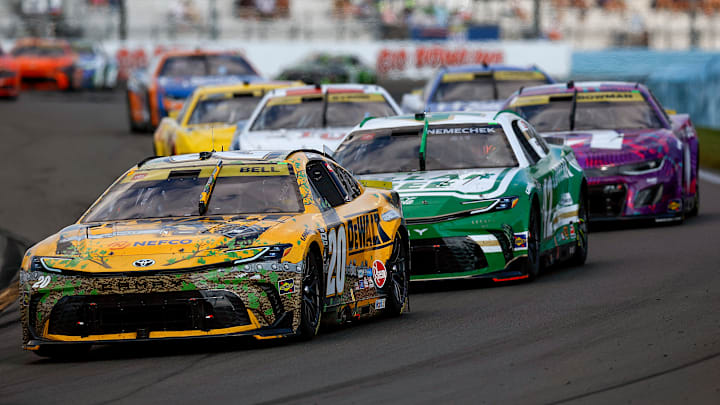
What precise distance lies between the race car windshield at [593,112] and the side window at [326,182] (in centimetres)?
670

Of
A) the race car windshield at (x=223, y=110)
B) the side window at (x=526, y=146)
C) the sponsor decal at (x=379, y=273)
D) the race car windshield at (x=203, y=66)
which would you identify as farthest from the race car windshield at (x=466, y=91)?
the sponsor decal at (x=379, y=273)

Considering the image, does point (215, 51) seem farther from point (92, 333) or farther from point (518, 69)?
point (92, 333)

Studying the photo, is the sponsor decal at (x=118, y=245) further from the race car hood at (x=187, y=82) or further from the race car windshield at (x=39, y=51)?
the race car windshield at (x=39, y=51)

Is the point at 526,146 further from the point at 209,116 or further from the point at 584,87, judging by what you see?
the point at 209,116

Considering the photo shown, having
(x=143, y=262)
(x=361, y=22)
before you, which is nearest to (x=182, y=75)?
(x=143, y=262)

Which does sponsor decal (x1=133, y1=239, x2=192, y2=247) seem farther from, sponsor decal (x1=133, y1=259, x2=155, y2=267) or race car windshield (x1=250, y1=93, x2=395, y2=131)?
race car windshield (x1=250, y1=93, x2=395, y2=131)

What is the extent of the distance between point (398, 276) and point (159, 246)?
2217 millimetres

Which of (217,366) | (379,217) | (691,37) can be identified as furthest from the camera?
(691,37)

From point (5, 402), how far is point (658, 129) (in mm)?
10212

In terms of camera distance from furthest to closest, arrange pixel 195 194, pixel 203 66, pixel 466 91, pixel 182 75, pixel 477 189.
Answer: pixel 203 66 < pixel 182 75 < pixel 466 91 < pixel 477 189 < pixel 195 194

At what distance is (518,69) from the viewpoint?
72.0 feet

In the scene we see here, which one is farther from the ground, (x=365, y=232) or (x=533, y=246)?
(x=365, y=232)

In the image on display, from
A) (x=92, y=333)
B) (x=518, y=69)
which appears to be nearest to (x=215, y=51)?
(x=518, y=69)

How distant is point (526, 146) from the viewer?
12.3 metres
